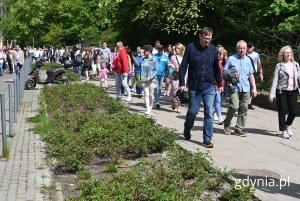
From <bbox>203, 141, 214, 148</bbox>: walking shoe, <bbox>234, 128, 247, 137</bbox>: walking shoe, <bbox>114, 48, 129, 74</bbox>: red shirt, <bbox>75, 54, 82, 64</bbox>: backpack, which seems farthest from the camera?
<bbox>75, 54, 82, 64</bbox>: backpack

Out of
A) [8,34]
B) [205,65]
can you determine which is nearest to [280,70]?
[205,65]

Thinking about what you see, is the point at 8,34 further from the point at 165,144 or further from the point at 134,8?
the point at 165,144

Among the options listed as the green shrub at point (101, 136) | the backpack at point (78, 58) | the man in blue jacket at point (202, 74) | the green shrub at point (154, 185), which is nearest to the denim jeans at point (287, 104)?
the man in blue jacket at point (202, 74)

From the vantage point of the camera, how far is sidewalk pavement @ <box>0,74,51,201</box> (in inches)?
233

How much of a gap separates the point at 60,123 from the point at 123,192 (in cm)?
545

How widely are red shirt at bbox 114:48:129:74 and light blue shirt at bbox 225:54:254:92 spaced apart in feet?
19.3

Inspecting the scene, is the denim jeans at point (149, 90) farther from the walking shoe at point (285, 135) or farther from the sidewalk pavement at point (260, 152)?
the walking shoe at point (285, 135)

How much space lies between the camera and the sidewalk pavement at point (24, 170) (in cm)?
592

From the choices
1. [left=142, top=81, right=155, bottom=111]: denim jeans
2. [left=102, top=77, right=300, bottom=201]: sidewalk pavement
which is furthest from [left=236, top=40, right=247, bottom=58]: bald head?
[left=142, top=81, right=155, bottom=111]: denim jeans

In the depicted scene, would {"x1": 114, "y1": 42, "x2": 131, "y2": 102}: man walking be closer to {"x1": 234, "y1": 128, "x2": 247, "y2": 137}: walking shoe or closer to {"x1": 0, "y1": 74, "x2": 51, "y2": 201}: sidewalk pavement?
{"x1": 0, "y1": 74, "x2": 51, "y2": 201}: sidewalk pavement

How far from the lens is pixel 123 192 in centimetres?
523

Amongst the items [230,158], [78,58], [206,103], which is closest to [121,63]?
[206,103]

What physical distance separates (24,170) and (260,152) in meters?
3.59

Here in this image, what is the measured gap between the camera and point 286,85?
911 centimetres
